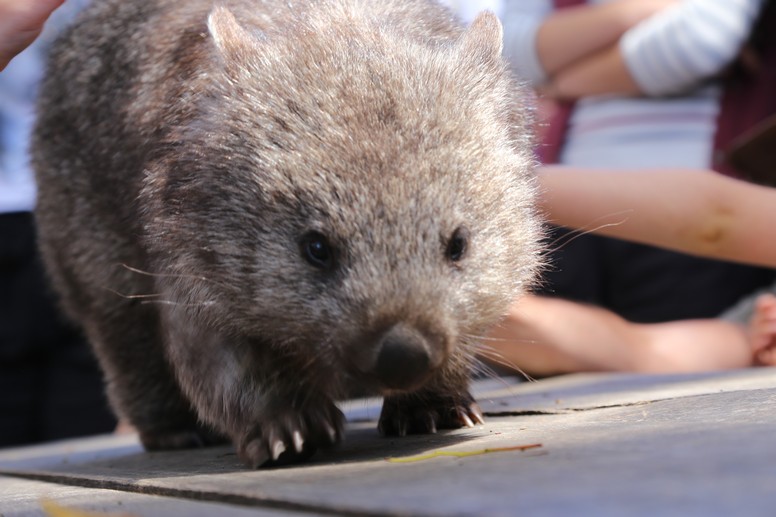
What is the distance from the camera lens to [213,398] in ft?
8.73

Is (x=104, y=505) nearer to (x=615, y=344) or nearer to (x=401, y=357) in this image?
(x=401, y=357)

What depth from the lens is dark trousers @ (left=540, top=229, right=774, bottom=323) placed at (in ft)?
16.5

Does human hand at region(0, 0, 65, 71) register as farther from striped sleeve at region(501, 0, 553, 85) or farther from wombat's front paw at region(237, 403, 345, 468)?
striped sleeve at region(501, 0, 553, 85)

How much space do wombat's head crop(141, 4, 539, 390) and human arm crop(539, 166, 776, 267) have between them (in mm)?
843

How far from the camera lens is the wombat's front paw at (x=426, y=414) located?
9.41ft

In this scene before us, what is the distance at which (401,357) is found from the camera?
6.99 feet

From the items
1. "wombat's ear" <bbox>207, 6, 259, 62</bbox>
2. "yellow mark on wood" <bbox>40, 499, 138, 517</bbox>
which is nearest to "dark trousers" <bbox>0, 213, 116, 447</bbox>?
"wombat's ear" <bbox>207, 6, 259, 62</bbox>

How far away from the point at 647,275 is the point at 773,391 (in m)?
2.54

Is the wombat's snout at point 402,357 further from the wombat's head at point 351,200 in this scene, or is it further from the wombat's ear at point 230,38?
the wombat's ear at point 230,38

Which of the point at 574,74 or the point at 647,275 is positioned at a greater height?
the point at 574,74

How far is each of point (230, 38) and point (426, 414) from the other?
42.5 inches

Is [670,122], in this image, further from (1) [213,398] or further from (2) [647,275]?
(1) [213,398]

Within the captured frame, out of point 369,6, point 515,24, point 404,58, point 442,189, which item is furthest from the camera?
point 515,24

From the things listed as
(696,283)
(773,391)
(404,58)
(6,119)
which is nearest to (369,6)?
(404,58)
